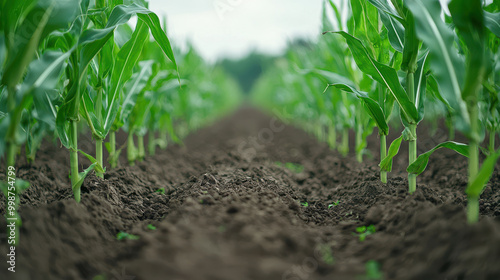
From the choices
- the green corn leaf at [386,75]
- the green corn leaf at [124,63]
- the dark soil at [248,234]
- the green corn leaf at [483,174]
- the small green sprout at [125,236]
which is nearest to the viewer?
the dark soil at [248,234]

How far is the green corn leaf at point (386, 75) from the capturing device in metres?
2.33

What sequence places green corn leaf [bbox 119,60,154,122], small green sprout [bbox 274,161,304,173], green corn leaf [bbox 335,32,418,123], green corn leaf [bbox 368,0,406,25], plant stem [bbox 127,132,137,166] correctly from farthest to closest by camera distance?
1. small green sprout [bbox 274,161,304,173]
2. plant stem [bbox 127,132,137,166]
3. green corn leaf [bbox 119,60,154,122]
4. green corn leaf [bbox 335,32,418,123]
5. green corn leaf [bbox 368,0,406,25]

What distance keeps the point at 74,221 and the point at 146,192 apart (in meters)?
Answer: 1.21

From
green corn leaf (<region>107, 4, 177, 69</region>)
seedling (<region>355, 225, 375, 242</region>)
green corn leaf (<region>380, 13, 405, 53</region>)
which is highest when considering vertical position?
green corn leaf (<region>107, 4, 177, 69</region>)

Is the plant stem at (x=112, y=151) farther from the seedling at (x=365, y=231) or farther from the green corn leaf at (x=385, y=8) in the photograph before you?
the green corn leaf at (x=385, y=8)

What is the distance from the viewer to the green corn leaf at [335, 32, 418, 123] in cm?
233

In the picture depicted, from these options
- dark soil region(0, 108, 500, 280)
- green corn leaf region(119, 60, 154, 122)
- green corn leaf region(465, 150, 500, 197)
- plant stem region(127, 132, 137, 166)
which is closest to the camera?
dark soil region(0, 108, 500, 280)

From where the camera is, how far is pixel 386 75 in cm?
239

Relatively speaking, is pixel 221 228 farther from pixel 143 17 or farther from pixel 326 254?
pixel 143 17

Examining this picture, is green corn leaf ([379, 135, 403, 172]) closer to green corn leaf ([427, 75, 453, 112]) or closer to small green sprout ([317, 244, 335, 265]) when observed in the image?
green corn leaf ([427, 75, 453, 112])

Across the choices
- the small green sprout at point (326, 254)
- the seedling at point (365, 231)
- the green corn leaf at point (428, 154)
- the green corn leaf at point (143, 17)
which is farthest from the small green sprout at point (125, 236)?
the green corn leaf at point (428, 154)

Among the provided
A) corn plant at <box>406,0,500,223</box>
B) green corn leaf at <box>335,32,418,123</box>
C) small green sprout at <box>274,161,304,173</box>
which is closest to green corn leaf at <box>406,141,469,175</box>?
green corn leaf at <box>335,32,418,123</box>

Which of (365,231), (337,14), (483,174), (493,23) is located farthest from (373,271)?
(337,14)

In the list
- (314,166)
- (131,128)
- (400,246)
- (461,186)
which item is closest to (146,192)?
(131,128)
